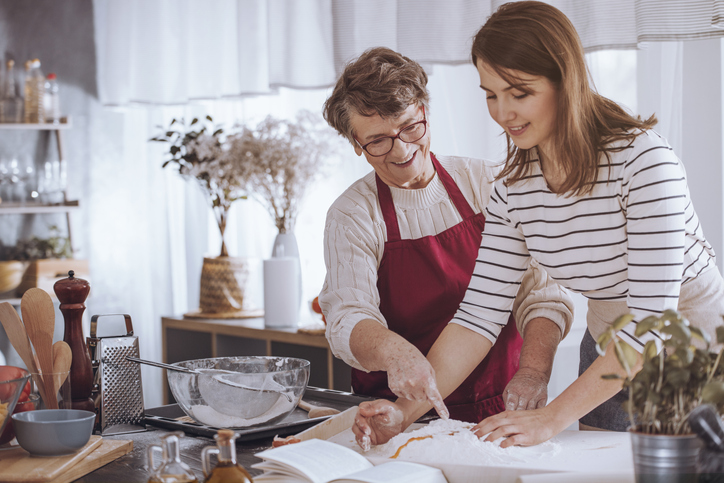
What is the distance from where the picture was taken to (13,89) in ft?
12.3

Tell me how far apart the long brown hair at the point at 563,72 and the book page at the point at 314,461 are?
0.61 metres

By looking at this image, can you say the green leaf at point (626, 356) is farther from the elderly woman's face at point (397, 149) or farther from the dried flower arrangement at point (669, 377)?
the elderly woman's face at point (397, 149)

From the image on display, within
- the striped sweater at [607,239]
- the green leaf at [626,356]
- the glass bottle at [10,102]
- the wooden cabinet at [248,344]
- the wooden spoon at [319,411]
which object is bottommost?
the wooden cabinet at [248,344]

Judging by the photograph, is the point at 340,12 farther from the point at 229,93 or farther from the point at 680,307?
the point at 680,307

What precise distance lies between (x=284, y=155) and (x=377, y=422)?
1.49 m

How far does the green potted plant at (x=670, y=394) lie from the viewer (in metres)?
0.69

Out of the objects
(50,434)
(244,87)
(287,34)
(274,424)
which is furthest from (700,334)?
(244,87)

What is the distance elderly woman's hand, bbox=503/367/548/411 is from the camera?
1338mm

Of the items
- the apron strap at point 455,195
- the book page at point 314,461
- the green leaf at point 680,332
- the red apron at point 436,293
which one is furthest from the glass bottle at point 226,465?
the apron strap at point 455,195

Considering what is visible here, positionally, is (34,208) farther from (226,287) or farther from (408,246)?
(408,246)

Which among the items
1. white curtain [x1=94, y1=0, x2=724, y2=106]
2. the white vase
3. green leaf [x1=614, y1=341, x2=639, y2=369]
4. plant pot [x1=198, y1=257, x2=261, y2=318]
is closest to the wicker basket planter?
plant pot [x1=198, y1=257, x2=261, y2=318]

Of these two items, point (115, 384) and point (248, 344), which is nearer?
point (115, 384)

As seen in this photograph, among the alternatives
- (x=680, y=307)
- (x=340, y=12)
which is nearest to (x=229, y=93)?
(x=340, y=12)

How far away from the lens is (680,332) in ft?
2.26
